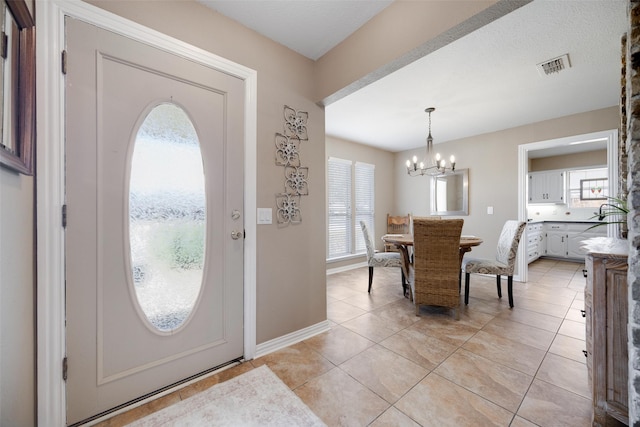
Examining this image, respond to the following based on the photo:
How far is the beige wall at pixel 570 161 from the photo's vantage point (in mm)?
5426

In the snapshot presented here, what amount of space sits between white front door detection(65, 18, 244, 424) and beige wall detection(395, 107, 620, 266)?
447 cm

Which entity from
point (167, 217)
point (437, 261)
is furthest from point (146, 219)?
point (437, 261)

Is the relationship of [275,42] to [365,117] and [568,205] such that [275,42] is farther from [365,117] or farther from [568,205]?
[568,205]

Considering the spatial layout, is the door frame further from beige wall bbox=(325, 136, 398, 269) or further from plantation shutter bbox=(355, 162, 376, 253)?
plantation shutter bbox=(355, 162, 376, 253)

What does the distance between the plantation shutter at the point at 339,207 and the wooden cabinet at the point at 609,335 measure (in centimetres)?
362

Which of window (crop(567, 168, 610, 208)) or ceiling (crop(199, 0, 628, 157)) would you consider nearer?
ceiling (crop(199, 0, 628, 157))

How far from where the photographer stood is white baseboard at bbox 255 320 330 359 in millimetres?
1930

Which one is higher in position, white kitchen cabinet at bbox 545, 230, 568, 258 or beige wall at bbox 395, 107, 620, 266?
beige wall at bbox 395, 107, 620, 266

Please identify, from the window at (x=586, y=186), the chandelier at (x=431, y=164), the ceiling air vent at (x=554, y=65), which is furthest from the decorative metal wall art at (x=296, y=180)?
the window at (x=586, y=186)

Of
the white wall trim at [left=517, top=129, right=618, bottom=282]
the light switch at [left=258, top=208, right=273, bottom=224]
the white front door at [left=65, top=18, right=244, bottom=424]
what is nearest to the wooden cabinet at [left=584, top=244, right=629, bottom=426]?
the light switch at [left=258, top=208, right=273, bottom=224]

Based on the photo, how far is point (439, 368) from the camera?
1745 millimetres

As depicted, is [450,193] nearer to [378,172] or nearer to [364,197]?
[378,172]

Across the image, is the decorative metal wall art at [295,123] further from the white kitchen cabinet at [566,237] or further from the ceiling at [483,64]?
the white kitchen cabinet at [566,237]

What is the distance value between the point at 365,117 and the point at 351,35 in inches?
71.2
